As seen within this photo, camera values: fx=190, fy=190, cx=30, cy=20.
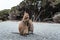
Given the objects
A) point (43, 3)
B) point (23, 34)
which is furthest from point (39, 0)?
point (23, 34)

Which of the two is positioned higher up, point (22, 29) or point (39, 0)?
point (39, 0)

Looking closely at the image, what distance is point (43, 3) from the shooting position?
13289mm

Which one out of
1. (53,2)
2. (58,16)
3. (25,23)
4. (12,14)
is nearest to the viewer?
(25,23)

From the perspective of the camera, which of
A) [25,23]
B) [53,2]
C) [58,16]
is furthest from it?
[53,2]

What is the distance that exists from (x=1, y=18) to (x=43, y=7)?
333cm

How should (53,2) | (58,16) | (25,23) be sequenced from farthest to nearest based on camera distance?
(53,2), (58,16), (25,23)

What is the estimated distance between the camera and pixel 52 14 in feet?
42.8

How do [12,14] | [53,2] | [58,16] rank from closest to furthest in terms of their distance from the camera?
[58,16] < [53,2] < [12,14]

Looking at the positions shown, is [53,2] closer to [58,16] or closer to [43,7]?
[43,7]

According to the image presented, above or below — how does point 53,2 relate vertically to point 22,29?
above

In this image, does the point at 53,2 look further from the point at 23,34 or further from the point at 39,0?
the point at 23,34

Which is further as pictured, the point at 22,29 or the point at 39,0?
the point at 39,0

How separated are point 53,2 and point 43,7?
33.0 inches

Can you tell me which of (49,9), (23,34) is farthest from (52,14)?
(23,34)
